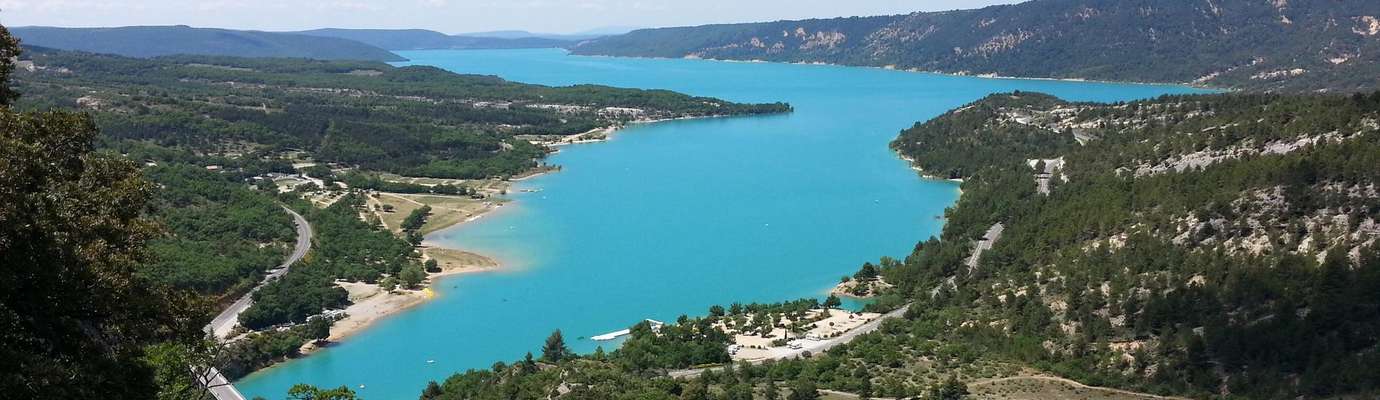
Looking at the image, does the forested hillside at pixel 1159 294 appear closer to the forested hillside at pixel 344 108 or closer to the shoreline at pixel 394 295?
the shoreline at pixel 394 295

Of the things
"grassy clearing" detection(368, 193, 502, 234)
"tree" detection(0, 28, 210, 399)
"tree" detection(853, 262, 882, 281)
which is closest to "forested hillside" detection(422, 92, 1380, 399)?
"tree" detection(853, 262, 882, 281)

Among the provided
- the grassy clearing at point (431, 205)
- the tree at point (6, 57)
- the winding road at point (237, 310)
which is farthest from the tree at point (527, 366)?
the grassy clearing at point (431, 205)

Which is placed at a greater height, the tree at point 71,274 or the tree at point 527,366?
the tree at point 71,274

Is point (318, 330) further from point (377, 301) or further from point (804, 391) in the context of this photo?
point (804, 391)

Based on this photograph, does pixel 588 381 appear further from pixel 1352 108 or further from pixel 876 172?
pixel 876 172

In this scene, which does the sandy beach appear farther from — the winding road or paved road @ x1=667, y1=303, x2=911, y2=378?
paved road @ x1=667, y1=303, x2=911, y2=378

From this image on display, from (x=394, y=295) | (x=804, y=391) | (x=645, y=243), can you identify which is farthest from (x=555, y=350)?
(x=645, y=243)
